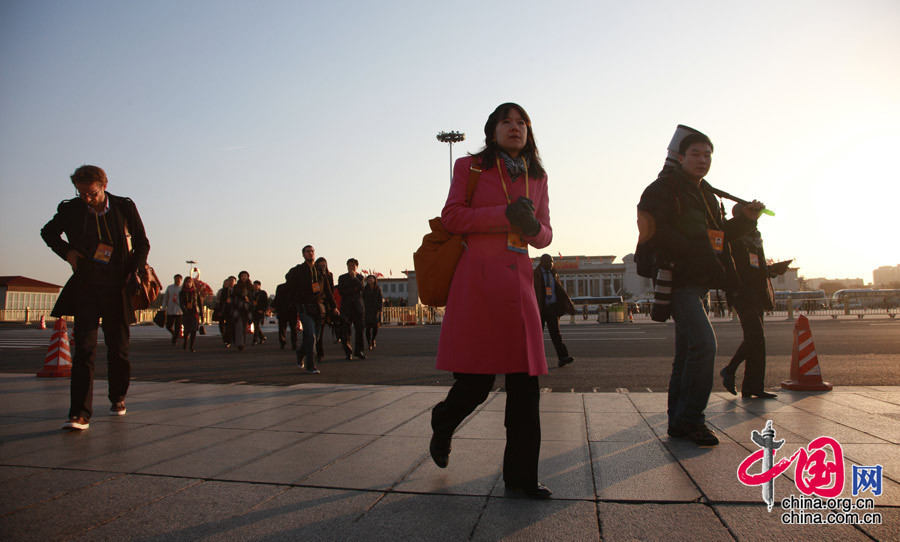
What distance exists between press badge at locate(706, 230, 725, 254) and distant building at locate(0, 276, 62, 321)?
63240 millimetres

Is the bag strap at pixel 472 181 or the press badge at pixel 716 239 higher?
the bag strap at pixel 472 181

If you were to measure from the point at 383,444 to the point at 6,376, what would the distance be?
6793 mm

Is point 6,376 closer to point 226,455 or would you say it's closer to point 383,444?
point 226,455

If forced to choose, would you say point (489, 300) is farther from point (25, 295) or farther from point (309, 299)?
point (25, 295)

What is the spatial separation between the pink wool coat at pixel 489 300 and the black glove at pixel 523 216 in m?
0.08

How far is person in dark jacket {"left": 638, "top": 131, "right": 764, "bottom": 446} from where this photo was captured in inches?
138

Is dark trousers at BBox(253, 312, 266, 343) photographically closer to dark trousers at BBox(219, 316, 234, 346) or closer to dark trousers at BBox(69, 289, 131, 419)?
dark trousers at BBox(219, 316, 234, 346)

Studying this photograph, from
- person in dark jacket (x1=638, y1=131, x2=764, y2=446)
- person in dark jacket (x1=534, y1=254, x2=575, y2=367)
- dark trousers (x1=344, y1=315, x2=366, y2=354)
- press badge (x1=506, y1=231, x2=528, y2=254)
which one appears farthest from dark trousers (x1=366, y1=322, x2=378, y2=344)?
press badge (x1=506, y1=231, x2=528, y2=254)

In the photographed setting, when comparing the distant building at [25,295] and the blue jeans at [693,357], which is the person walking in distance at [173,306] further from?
the distant building at [25,295]

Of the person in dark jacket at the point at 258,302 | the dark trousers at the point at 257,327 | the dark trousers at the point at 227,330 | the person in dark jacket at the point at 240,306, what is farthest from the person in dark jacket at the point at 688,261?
the dark trousers at the point at 257,327

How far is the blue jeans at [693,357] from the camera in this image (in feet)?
11.4

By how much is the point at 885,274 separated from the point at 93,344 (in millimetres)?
203920

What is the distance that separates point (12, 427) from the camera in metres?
4.00

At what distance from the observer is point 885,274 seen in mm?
163750
